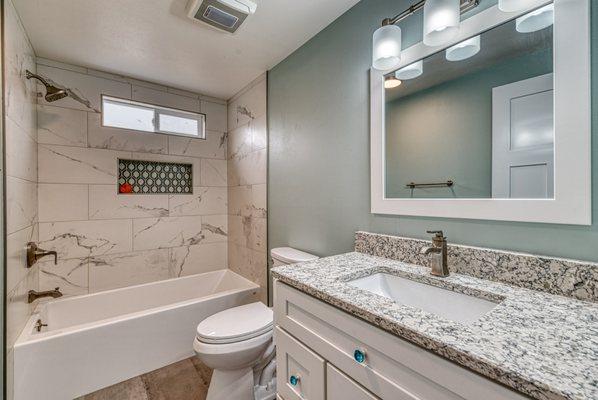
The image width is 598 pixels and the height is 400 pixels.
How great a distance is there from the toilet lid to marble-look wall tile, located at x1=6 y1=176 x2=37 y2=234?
1179mm

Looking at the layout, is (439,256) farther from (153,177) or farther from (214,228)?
(153,177)

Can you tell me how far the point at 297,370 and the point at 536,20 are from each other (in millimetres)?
1527

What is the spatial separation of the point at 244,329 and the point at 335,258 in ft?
2.33

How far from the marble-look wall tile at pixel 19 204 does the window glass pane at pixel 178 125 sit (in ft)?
3.76

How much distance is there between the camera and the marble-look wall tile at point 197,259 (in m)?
2.69

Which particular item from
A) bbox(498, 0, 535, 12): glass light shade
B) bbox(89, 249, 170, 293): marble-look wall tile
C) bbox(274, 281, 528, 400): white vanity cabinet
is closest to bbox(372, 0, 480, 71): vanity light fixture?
bbox(498, 0, 535, 12): glass light shade

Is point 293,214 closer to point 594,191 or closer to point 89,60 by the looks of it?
point 594,191

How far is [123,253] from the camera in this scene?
242 cm

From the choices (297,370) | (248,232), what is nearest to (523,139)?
(297,370)

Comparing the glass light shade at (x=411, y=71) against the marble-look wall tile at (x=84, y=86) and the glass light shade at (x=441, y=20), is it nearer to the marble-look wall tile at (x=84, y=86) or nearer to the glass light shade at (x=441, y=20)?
the glass light shade at (x=441, y=20)

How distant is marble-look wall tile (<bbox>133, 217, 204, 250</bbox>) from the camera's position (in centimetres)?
251

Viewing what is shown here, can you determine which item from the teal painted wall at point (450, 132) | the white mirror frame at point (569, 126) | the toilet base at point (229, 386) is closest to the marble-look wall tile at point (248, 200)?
the toilet base at point (229, 386)

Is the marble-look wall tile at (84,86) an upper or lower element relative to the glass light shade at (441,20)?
upper

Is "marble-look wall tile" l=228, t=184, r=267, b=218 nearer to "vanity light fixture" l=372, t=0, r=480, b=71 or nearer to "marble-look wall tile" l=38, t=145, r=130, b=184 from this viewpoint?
"marble-look wall tile" l=38, t=145, r=130, b=184
